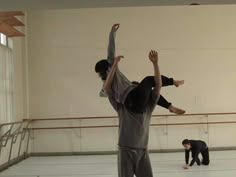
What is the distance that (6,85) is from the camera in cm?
786

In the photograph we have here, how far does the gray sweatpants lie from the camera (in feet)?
9.16

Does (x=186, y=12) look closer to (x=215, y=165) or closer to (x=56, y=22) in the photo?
(x=56, y=22)

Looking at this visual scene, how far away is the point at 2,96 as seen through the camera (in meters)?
7.55

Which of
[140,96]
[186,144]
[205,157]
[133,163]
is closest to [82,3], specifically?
[140,96]

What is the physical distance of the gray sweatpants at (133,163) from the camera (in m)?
2.79

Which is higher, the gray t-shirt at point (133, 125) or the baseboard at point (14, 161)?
the gray t-shirt at point (133, 125)

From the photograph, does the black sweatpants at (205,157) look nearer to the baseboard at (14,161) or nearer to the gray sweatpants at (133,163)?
the baseboard at (14,161)

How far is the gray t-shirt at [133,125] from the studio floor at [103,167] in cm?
326

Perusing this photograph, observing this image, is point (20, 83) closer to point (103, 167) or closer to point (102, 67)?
point (103, 167)

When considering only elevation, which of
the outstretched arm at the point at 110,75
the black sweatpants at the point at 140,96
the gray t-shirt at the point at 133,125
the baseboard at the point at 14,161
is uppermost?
the outstretched arm at the point at 110,75

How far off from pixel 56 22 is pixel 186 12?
126 inches

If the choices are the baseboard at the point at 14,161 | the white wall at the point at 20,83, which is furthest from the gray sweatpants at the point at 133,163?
the white wall at the point at 20,83

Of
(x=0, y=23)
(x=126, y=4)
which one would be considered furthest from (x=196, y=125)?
(x=126, y=4)

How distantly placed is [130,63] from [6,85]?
298 cm
